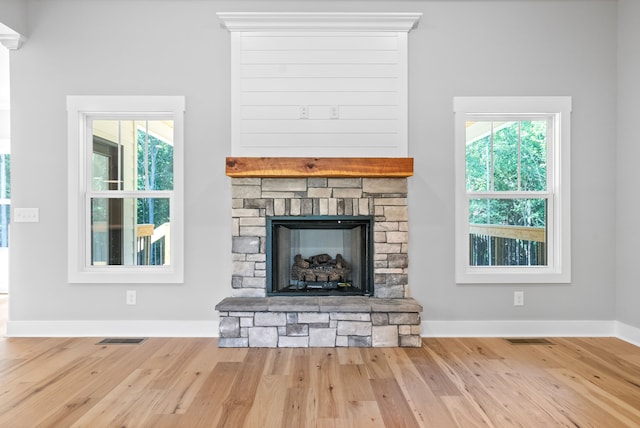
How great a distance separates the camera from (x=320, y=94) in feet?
12.3

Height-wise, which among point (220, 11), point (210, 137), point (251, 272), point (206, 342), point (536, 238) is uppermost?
point (220, 11)

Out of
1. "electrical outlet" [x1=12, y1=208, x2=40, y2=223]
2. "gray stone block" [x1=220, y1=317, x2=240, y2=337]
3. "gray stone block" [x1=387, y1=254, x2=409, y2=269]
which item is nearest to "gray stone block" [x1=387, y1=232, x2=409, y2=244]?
"gray stone block" [x1=387, y1=254, x2=409, y2=269]

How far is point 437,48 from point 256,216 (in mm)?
2179

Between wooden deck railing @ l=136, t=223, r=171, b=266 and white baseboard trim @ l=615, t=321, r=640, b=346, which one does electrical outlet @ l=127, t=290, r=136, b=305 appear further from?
white baseboard trim @ l=615, t=321, r=640, b=346

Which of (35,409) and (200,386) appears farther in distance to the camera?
(200,386)

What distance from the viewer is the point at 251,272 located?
3684mm

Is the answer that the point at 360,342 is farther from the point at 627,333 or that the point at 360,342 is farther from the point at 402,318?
the point at 627,333

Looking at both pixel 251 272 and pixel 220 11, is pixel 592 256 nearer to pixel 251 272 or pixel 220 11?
pixel 251 272

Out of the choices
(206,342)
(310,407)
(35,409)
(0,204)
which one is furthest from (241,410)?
(0,204)

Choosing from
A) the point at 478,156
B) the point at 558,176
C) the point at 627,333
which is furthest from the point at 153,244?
the point at 627,333

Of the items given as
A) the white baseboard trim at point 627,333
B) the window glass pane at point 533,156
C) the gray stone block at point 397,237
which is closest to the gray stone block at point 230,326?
the gray stone block at point 397,237

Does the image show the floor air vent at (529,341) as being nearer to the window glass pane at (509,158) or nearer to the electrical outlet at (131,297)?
the window glass pane at (509,158)

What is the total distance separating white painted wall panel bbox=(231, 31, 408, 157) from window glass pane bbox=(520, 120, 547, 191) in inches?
44.4

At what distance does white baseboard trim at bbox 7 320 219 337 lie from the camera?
12.3 feet
